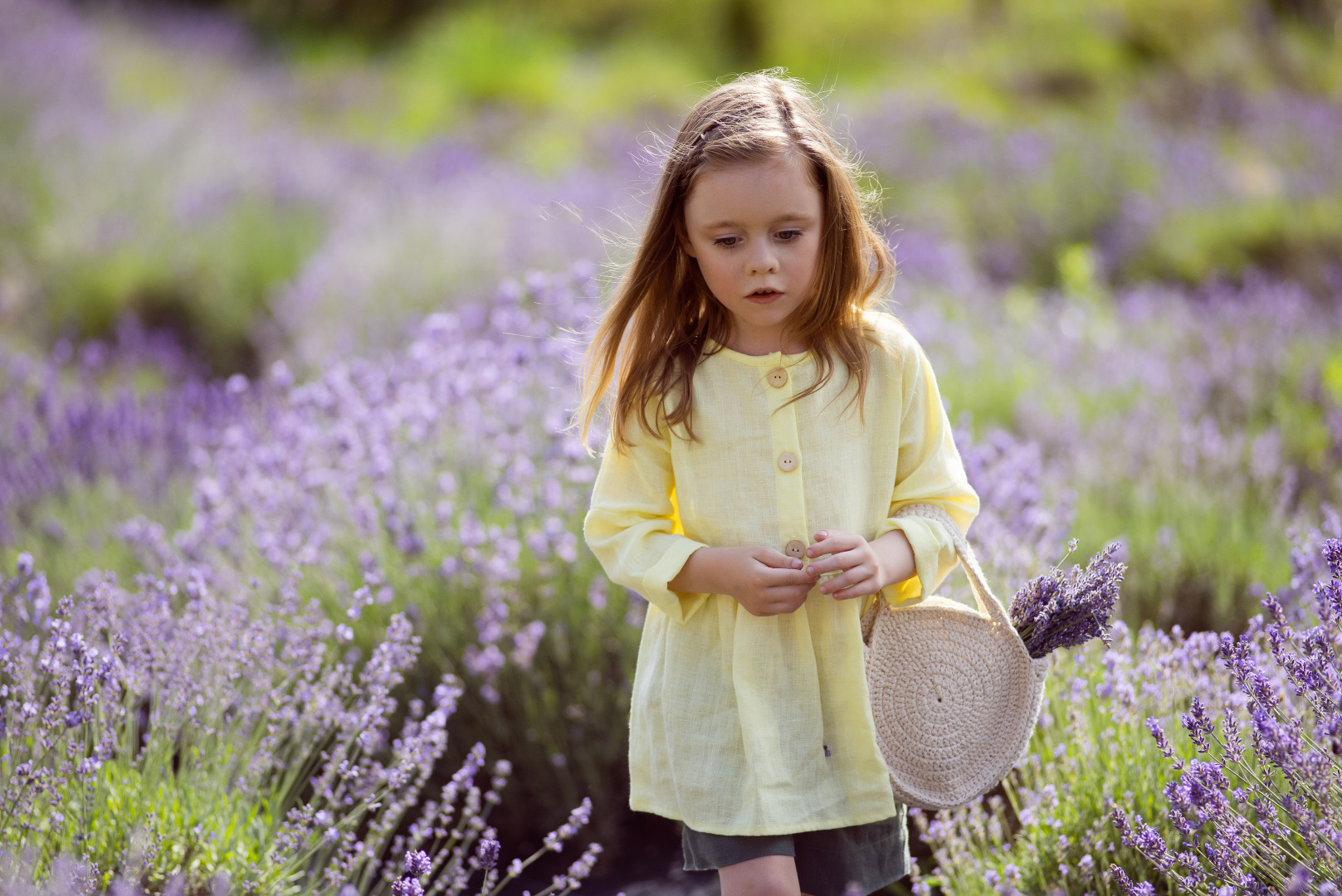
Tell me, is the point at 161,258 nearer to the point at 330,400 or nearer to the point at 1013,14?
the point at 330,400

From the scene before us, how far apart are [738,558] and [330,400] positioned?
1.54 metres

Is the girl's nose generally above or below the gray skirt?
above

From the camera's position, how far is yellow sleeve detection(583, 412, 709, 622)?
1.67 metres

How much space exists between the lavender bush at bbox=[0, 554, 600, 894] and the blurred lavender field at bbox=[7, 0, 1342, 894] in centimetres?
1

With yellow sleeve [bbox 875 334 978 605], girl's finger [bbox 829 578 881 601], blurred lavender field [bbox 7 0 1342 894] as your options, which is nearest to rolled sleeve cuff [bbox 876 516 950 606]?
yellow sleeve [bbox 875 334 978 605]

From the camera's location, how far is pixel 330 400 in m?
2.78

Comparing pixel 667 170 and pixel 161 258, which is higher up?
pixel 667 170

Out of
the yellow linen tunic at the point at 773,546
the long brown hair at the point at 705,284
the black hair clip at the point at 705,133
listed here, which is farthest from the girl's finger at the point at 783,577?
the black hair clip at the point at 705,133

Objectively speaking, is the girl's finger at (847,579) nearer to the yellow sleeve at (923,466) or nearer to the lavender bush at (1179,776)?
the yellow sleeve at (923,466)

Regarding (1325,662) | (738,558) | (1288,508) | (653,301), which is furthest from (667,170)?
(1288,508)

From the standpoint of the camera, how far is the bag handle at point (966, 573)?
168cm

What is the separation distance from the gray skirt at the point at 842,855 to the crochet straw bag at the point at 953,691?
11 cm

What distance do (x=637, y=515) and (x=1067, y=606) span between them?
649 mm

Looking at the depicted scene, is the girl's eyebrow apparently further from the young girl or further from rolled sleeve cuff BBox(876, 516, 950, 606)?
rolled sleeve cuff BBox(876, 516, 950, 606)
